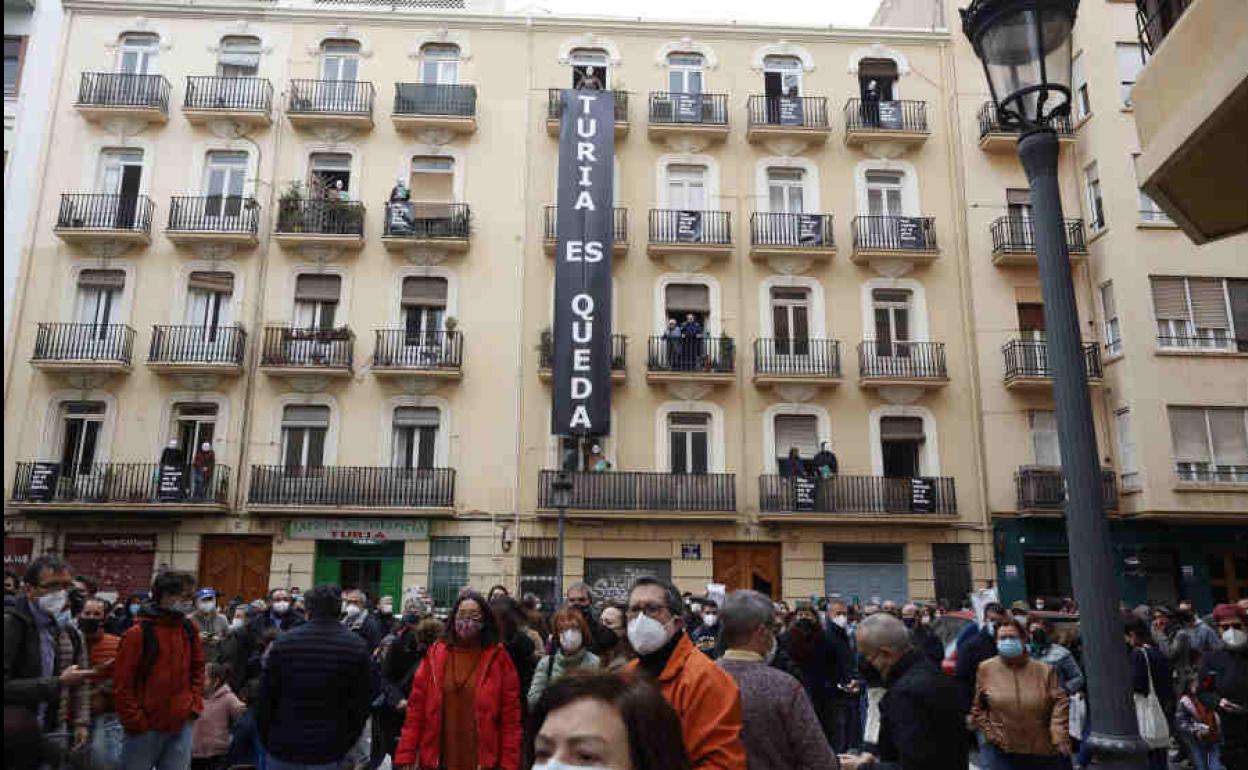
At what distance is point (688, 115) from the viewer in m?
24.4

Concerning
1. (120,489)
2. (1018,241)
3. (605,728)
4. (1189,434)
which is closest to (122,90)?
(120,489)

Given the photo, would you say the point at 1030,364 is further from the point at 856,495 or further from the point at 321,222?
the point at 321,222

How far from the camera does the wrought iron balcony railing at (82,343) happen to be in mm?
21672

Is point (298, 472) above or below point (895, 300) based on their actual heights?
below

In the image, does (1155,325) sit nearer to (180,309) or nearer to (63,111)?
(180,309)

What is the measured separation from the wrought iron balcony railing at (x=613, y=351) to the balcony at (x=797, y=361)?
3.23 meters

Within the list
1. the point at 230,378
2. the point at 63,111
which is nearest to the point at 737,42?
the point at 230,378

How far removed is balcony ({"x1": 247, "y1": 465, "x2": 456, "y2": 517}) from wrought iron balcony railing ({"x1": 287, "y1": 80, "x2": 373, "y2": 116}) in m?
9.10

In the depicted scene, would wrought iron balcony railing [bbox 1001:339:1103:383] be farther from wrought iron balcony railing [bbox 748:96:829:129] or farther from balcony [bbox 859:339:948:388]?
wrought iron balcony railing [bbox 748:96:829:129]

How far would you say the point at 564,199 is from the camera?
2278 cm

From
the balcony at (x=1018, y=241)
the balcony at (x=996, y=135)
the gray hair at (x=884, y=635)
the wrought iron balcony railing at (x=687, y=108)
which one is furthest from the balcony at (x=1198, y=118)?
the balcony at (x=996, y=135)

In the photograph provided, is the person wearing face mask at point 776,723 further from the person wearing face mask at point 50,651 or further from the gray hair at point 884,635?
the person wearing face mask at point 50,651

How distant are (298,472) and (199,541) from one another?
265 centimetres

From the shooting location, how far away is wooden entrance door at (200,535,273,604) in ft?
69.1
